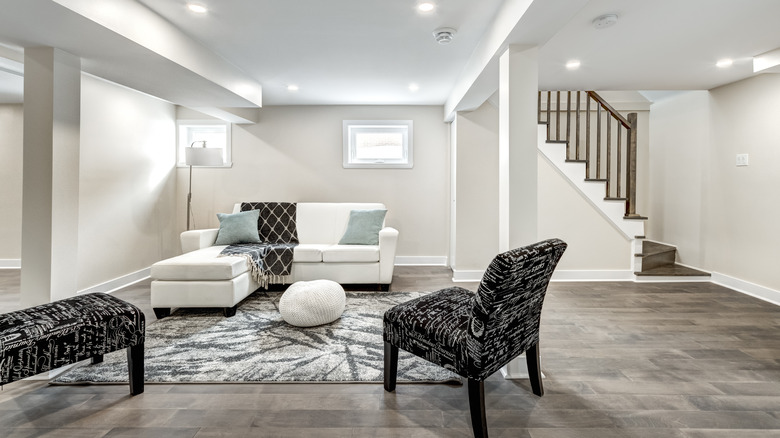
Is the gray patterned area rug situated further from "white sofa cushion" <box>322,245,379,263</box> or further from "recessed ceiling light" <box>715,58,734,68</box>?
"recessed ceiling light" <box>715,58,734,68</box>

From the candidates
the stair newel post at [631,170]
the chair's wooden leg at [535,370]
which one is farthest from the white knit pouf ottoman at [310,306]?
the stair newel post at [631,170]

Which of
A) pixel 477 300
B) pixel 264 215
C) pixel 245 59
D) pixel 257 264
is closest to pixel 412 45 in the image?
pixel 245 59

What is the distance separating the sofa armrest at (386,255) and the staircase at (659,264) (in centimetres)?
303

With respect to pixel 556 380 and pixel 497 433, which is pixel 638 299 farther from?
pixel 497 433

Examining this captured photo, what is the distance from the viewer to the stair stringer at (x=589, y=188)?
4.60 m

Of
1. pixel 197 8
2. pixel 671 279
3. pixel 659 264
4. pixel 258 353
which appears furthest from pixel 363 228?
pixel 659 264

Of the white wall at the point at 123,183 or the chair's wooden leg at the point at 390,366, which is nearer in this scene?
the chair's wooden leg at the point at 390,366

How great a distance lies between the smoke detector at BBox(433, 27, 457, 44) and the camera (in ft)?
9.09

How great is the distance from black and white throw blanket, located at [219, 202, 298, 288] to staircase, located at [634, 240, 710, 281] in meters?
4.20

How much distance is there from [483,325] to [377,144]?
14.1 feet

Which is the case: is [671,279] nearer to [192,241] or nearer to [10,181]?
[192,241]

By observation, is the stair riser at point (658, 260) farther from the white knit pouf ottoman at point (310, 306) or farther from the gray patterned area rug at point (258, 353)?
the white knit pouf ottoman at point (310, 306)

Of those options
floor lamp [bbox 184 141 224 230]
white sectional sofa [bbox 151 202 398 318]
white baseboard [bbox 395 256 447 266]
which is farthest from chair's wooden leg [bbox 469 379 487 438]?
floor lamp [bbox 184 141 224 230]

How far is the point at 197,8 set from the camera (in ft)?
8.13
